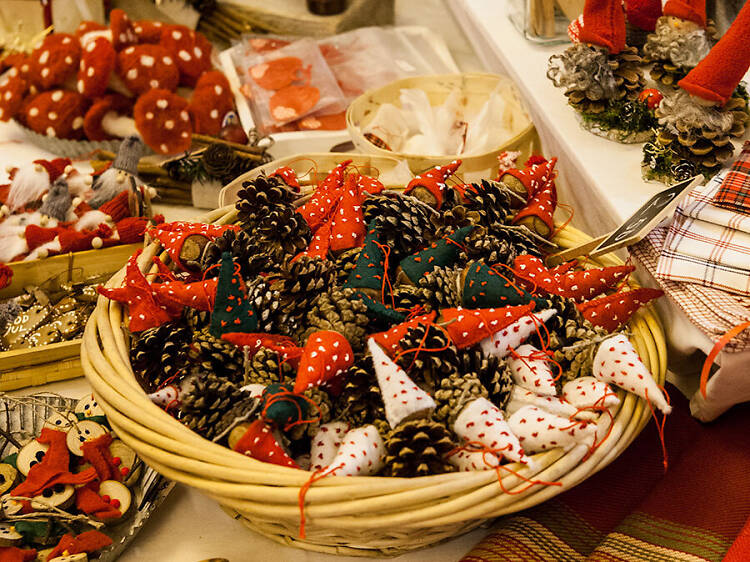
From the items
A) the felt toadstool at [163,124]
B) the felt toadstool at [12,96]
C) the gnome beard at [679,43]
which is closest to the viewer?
the gnome beard at [679,43]

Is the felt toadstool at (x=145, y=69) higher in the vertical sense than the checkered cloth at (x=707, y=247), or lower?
lower

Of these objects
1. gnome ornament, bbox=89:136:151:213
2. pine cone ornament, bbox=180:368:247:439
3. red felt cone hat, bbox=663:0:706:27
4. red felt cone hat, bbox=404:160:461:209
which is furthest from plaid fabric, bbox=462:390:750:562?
gnome ornament, bbox=89:136:151:213

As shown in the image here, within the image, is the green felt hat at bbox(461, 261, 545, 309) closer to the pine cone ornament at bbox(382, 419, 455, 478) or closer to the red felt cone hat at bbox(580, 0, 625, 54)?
the pine cone ornament at bbox(382, 419, 455, 478)

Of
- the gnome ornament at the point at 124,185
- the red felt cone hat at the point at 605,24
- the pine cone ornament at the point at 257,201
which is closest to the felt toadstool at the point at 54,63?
the gnome ornament at the point at 124,185

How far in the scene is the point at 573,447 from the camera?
0.62 metres

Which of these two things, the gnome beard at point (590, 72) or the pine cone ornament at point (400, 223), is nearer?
the pine cone ornament at point (400, 223)

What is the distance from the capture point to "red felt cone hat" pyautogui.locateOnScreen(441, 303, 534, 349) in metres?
0.71

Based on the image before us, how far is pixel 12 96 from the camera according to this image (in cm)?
154

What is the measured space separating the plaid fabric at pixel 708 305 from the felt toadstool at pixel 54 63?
4.46 ft

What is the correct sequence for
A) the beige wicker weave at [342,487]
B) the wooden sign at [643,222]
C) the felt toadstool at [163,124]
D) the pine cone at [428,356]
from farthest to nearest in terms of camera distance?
the felt toadstool at [163,124] → the wooden sign at [643,222] → the pine cone at [428,356] → the beige wicker weave at [342,487]

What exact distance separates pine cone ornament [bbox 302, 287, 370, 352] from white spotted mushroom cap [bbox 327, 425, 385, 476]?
0.11 m

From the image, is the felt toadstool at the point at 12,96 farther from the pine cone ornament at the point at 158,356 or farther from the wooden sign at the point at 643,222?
the wooden sign at the point at 643,222

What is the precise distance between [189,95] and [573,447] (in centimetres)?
137

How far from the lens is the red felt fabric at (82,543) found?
68 centimetres
